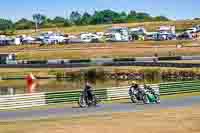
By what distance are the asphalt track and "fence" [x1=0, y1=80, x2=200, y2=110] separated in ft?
4.79

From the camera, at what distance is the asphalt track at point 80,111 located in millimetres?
32125

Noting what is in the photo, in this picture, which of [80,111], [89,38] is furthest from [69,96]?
[89,38]

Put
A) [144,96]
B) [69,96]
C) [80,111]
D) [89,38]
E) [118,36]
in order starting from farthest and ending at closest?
[89,38] → [118,36] → [69,96] → [144,96] → [80,111]

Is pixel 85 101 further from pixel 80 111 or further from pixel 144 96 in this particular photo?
pixel 144 96

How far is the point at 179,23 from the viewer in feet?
633

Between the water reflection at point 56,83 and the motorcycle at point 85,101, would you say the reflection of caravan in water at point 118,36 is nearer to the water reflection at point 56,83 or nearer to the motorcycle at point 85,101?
the water reflection at point 56,83

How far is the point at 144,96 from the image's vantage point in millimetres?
37938

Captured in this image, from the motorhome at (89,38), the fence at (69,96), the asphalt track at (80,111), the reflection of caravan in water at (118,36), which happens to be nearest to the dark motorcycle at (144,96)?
the asphalt track at (80,111)

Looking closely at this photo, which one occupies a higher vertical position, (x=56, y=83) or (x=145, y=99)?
(x=145, y=99)

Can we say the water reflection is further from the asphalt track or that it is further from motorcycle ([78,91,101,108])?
motorcycle ([78,91,101,108])

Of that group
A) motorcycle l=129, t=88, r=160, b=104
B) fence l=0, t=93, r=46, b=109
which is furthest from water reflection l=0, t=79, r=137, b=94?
motorcycle l=129, t=88, r=160, b=104

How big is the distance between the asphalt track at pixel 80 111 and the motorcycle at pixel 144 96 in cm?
49

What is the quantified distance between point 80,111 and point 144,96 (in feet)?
17.4

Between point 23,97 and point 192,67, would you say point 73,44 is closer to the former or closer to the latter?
point 192,67
